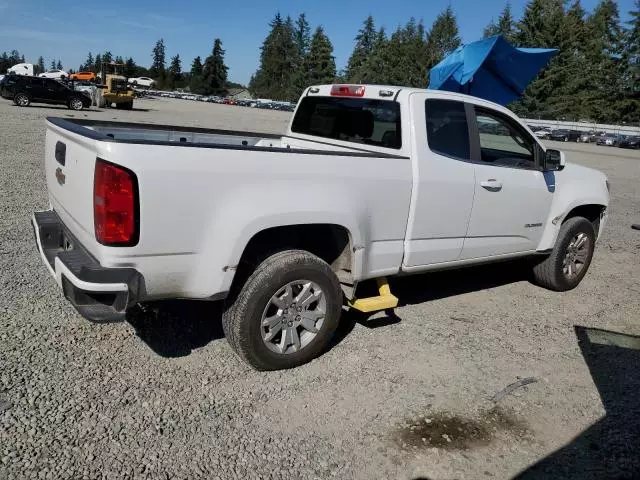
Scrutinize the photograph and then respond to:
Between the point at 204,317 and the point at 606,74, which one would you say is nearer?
the point at 204,317

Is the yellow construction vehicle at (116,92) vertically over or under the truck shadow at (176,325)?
over

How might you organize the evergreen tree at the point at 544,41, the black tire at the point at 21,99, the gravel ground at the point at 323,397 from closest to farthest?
1. the gravel ground at the point at 323,397
2. the black tire at the point at 21,99
3. the evergreen tree at the point at 544,41

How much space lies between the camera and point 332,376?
3.82m

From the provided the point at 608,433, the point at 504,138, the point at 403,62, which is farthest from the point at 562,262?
the point at 403,62

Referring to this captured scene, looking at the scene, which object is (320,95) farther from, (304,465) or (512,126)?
(304,465)

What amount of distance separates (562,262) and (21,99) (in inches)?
1143

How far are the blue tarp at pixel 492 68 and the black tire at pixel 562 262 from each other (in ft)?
14.4

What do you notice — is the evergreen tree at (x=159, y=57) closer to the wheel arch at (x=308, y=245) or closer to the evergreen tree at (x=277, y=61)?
the evergreen tree at (x=277, y=61)

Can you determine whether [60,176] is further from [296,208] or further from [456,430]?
[456,430]

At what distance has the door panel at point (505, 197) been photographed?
4.76m

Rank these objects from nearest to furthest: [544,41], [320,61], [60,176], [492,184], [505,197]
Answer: [60,176] → [492,184] → [505,197] → [544,41] → [320,61]

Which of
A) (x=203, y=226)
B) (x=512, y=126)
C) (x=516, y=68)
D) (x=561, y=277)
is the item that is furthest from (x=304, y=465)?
(x=516, y=68)

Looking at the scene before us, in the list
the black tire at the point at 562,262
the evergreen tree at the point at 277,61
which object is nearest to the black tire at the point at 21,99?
the black tire at the point at 562,262

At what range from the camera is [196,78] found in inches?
4843
